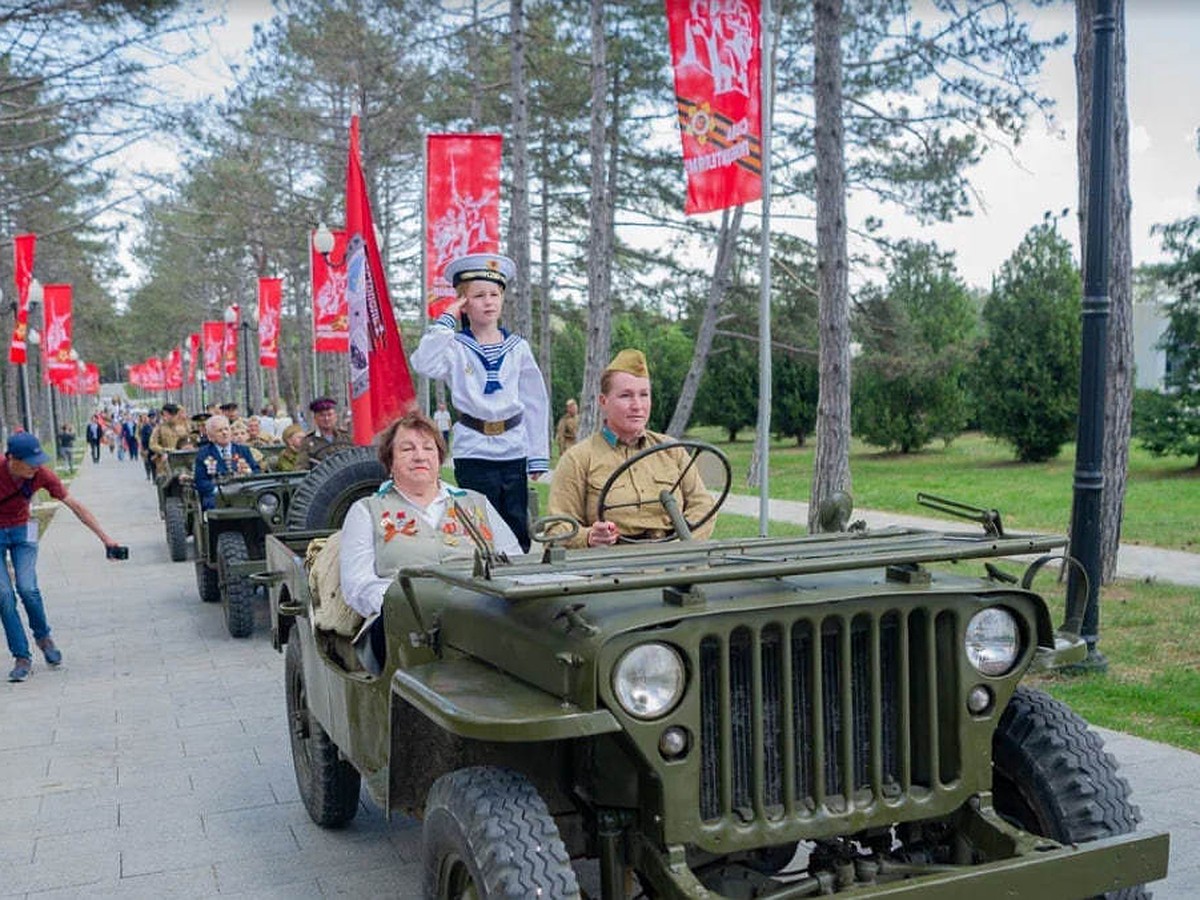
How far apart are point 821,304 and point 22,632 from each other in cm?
703

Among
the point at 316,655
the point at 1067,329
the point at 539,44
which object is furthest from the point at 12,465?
the point at 1067,329

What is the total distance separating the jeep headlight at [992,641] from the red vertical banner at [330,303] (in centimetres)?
1525

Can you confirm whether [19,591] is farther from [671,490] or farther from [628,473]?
[671,490]

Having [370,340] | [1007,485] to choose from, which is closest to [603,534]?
[370,340]

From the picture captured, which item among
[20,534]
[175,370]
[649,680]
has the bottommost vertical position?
[20,534]

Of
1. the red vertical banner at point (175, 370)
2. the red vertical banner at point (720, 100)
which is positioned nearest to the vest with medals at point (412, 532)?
the red vertical banner at point (720, 100)

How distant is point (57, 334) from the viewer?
29.2 meters

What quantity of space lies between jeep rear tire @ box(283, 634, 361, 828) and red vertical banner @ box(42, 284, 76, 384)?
26.1 meters

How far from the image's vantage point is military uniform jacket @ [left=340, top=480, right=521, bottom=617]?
4598mm

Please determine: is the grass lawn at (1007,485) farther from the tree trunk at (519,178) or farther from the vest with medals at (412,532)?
the vest with medals at (412,532)

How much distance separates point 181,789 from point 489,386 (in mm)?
2387

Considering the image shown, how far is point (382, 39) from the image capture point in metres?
28.0

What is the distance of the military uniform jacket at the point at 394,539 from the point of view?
4.60 m

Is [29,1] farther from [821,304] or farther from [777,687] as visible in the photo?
[777,687]
